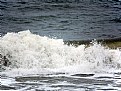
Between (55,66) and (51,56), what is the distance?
64 centimetres

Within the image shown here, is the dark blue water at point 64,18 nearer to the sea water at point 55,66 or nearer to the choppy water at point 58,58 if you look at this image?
the choppy water at point 58,58

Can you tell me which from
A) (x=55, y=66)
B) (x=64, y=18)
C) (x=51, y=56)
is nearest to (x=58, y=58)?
(x=51, y=56)

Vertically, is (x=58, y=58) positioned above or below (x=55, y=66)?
above

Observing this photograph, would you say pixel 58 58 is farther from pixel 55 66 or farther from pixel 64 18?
pixel 64 18

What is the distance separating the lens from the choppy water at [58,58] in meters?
9.96

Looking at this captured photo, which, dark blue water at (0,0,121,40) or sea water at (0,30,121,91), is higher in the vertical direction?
dark blue water at (0,0,121,40)

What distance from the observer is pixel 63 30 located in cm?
1962

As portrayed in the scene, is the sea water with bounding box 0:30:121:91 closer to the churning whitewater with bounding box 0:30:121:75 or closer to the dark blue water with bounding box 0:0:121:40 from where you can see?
the churning whitewater with bounding box 0:30:121:75

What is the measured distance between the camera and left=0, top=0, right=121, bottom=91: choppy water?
9.96m

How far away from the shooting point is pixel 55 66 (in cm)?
1208

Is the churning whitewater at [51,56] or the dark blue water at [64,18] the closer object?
the churning whitewater at [51,56]

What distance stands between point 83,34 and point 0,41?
6.16 m

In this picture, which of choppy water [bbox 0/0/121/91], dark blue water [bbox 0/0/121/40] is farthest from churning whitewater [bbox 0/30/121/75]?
dark blue water [bbox 0/0/121/40]

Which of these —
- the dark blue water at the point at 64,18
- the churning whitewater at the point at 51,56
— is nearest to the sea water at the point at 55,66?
the churning whitewater at the point at 51,56
